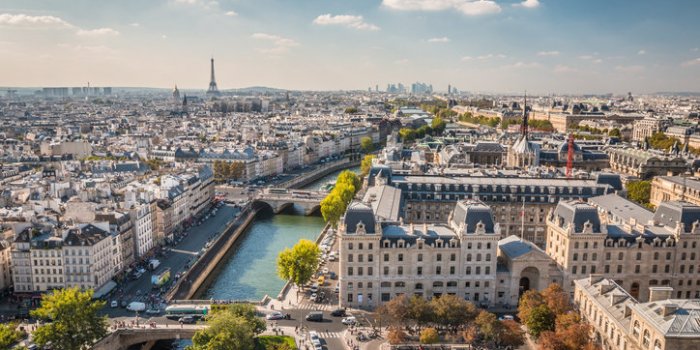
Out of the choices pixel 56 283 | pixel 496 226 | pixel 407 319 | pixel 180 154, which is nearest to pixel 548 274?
pixel 496 226

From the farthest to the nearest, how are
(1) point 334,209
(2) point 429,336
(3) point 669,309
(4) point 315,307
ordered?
1. (1) point 334,209
2. (4) point 315,307
3. (2) point 429,336
4. (3) point 669,309

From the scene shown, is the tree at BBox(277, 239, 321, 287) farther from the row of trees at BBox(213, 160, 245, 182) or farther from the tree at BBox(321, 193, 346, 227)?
the row of trees at BBox(213, 160, 245, 182)

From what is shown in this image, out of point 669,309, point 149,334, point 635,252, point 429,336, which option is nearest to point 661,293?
point 669,309

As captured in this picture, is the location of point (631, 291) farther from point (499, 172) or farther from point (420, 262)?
point (499, 172)

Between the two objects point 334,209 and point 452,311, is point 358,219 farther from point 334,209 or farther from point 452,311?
point 334,209

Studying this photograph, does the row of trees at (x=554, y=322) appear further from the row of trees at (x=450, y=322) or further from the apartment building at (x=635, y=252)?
the apartment building at (x=635, y=252)

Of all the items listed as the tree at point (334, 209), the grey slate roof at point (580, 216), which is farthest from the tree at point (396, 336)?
the tree at point (334, 209)
